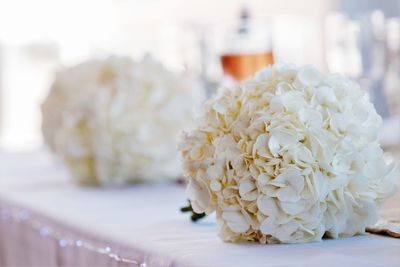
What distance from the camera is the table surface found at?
0.98 meters

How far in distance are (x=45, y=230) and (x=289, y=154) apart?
660mm

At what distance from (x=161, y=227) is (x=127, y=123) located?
60 cm

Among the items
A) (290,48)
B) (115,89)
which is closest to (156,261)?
(115,89)

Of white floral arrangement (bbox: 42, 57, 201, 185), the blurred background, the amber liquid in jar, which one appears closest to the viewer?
white floral arrangement (bbox: 42, 57, 201, 185)

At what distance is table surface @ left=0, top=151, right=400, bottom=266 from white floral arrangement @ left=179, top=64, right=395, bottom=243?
0.03 metres

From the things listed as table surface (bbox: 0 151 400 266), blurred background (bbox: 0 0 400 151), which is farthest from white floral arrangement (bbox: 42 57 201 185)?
blurred background (bbox: 0 0 400 151)

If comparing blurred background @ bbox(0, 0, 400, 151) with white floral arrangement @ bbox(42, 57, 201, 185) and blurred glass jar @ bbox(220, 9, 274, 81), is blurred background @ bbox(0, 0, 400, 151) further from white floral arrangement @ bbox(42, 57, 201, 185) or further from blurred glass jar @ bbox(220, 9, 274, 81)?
white floral arrangement @ bbox(42, 57, 201, 185)

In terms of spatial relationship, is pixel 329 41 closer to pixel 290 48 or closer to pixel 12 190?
pixel 12 190

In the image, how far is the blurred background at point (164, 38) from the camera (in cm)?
243

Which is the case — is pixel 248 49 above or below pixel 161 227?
above

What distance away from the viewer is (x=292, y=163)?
106 centimetres

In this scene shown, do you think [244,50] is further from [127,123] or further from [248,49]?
[127,123]

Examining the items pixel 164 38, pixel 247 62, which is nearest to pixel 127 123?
pixel 247 62

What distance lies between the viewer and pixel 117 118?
1890mm
